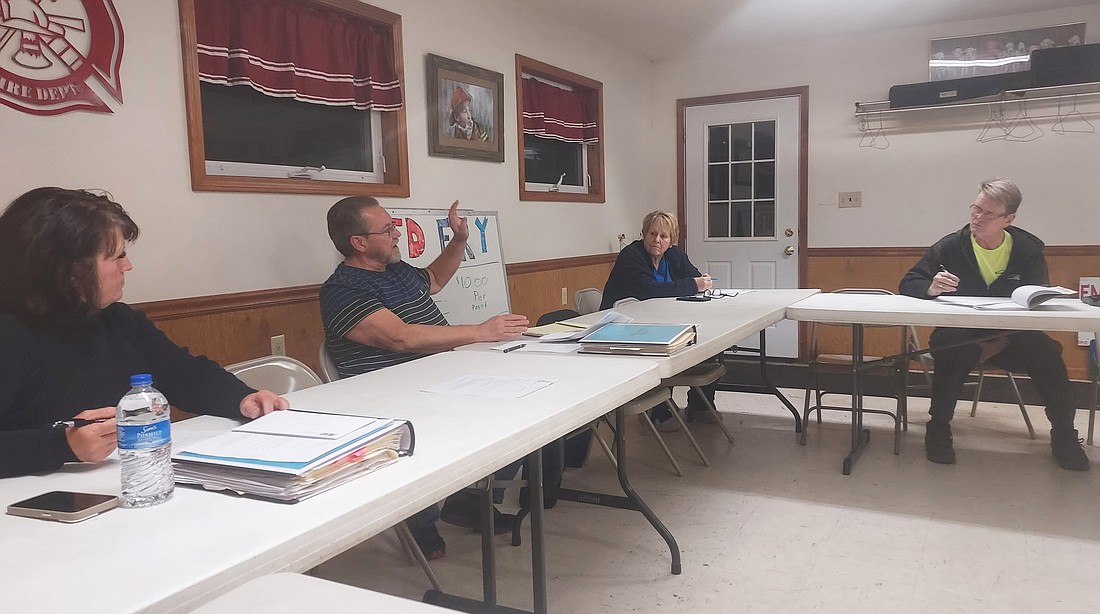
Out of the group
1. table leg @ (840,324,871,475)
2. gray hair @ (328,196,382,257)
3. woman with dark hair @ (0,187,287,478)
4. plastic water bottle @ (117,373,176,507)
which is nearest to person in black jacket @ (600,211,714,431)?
table leg @ (840,324,871,475)

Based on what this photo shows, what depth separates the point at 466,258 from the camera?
12.1 feet

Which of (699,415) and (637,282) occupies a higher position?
(637,282)

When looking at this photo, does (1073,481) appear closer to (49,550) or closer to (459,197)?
(459,197)

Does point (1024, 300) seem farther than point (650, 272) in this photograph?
No

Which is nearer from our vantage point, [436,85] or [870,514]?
[870,514]

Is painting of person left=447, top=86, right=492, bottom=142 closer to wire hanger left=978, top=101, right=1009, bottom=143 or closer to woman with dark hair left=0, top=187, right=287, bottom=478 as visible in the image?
woman with dark hair left=0, top=187, right=287, bottom=478

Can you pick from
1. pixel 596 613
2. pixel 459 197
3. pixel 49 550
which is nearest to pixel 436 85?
pixel 459 197

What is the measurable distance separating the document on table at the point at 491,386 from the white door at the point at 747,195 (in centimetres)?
404

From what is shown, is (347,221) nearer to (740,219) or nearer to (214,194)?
(214,194)

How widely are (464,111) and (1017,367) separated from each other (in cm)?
288

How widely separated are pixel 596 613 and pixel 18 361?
1529mm

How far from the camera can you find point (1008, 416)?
4.02m

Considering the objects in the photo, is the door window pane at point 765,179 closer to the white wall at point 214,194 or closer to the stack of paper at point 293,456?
the white wall at point 214,194

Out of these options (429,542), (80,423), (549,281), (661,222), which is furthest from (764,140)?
(80,423)
